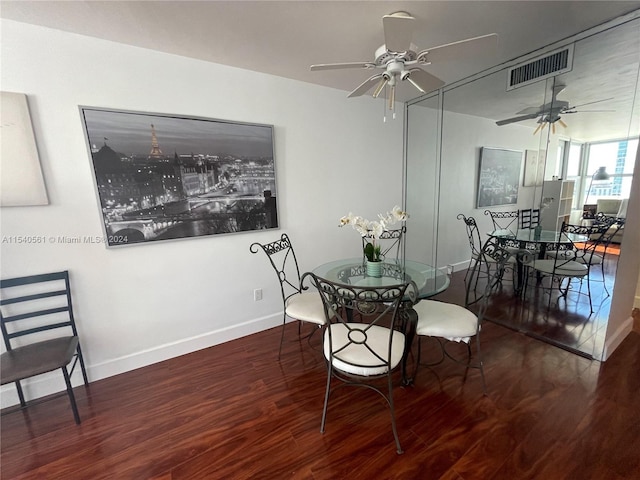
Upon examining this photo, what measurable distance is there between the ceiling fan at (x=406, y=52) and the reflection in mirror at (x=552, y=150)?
3.86 feet

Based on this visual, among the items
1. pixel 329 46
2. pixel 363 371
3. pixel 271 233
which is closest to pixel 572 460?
pixel 363 371

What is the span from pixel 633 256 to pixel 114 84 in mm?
4288

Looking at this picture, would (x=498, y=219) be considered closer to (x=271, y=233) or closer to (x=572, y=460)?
(x=572, y=460)

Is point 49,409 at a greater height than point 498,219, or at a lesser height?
lesser

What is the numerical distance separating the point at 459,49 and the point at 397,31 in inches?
16.6

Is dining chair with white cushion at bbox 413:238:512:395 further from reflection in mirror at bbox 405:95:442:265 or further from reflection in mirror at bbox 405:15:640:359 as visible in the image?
reflection in mirror at bbox 405:95:442:265

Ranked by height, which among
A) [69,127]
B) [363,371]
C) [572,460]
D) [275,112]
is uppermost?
[275,112]

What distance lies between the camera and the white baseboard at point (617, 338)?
2.11m

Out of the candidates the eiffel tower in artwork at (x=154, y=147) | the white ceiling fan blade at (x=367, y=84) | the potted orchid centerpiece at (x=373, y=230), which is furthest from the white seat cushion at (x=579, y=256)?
the eiffel tower in artwork at (x=154, y=147)

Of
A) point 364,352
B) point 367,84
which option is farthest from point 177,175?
point 364,352

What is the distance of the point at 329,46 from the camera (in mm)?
2055

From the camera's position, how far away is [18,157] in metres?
1.70

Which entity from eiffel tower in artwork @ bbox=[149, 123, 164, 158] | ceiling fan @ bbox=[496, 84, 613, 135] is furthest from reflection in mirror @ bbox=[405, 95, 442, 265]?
eiffel tower in artwork @ bbox=[149, 123, 164, 158]

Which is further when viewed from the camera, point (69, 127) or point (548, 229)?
point (548, 229)
